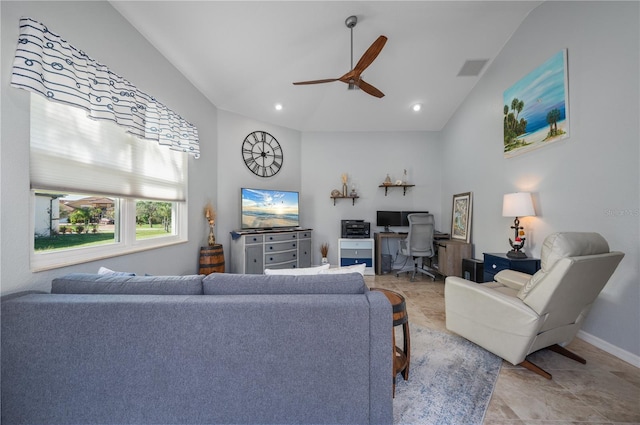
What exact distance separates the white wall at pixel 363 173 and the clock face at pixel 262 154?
646mm

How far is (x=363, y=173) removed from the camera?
15.6 feet

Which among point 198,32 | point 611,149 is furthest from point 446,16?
point 198,32

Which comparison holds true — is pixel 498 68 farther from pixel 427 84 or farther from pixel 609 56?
pixel 609 56

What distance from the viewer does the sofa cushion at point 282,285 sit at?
1148 mm

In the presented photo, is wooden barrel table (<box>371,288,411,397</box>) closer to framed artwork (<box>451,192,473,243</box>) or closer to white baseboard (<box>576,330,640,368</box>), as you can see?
white baseboard (<box>576,330,640,368</box>)

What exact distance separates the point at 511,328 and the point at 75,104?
345 cm

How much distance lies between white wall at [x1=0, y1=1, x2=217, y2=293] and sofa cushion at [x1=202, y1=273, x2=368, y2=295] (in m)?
1.23

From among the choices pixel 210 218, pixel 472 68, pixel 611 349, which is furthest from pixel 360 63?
pixel 611 349

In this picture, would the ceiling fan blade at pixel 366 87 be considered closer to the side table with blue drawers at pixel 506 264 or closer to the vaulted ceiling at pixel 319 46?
the vaulted ceiling at pixel 319 46

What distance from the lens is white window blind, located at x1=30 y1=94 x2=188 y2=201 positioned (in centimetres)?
147

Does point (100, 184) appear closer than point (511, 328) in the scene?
No

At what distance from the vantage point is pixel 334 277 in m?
1.20

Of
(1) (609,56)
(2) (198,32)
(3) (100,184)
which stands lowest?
(3) (100,184)

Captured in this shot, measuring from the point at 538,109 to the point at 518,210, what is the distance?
1132 millimetres
